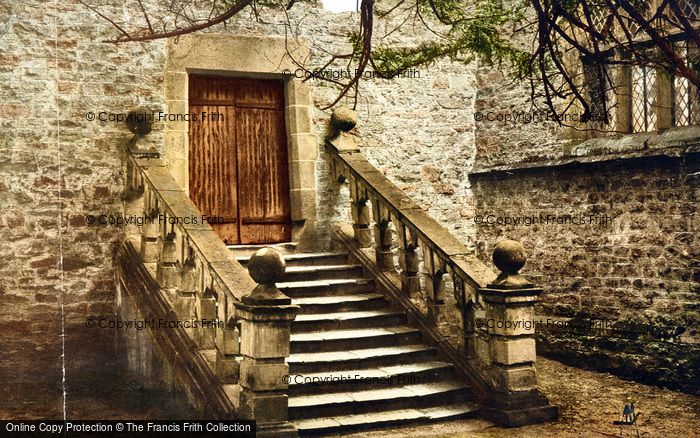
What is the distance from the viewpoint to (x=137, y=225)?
7914 millimetres

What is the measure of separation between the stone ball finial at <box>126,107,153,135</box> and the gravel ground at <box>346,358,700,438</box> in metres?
3.73

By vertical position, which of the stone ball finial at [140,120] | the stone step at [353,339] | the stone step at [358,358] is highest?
the stone ball finial at [140,120]

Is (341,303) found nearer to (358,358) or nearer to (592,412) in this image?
(358,358)

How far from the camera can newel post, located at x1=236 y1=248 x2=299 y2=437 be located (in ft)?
18.5

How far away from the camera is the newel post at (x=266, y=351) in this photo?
5652 mm

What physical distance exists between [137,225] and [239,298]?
248 cm

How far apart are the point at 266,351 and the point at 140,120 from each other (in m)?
3.25

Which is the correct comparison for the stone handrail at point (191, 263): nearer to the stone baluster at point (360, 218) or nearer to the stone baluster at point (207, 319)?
the stone baluster at point (207, 319)

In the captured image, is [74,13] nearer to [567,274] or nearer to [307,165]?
[307,165]

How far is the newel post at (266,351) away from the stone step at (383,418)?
35 cm

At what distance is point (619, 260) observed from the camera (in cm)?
834

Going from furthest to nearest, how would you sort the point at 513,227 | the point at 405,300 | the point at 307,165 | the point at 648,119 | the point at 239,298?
the point at 513,227, the point at 307,165, the point at 648,119, the point at 405,300, the point at 239,298

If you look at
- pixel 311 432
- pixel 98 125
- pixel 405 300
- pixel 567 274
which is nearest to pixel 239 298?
pixel 311 432

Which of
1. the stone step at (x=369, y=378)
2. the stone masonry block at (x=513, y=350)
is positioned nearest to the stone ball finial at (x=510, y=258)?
the stone masonry block at (x=513, y=350)
